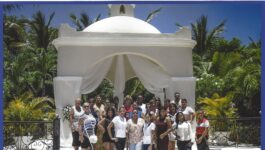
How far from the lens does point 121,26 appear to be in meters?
17.6

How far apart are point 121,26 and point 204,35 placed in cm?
1775

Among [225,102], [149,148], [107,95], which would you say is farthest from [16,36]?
[149,148]

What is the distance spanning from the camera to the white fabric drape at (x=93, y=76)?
16438 mm

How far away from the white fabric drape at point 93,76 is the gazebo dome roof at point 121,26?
1131mm

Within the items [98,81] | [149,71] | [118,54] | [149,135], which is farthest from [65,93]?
[149,135]

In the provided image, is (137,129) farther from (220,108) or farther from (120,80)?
(220,108)

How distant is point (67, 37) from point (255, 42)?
50.0 ft

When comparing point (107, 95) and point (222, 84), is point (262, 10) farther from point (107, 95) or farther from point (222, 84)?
point (107, 95)

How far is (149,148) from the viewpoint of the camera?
36.2ft

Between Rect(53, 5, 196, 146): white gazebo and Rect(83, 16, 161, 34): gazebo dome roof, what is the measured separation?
973 mm

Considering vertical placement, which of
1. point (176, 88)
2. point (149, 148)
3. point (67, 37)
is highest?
point (67, 37)

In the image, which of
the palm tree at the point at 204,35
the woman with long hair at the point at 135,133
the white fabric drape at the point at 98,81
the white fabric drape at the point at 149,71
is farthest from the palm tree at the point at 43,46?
the woman with long hair at the point at 135,133

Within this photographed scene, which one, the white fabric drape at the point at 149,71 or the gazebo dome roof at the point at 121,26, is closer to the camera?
the white fabric drape at the point at 149,71

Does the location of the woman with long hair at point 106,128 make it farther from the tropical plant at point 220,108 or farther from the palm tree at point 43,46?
the palm tree at point 43,46
